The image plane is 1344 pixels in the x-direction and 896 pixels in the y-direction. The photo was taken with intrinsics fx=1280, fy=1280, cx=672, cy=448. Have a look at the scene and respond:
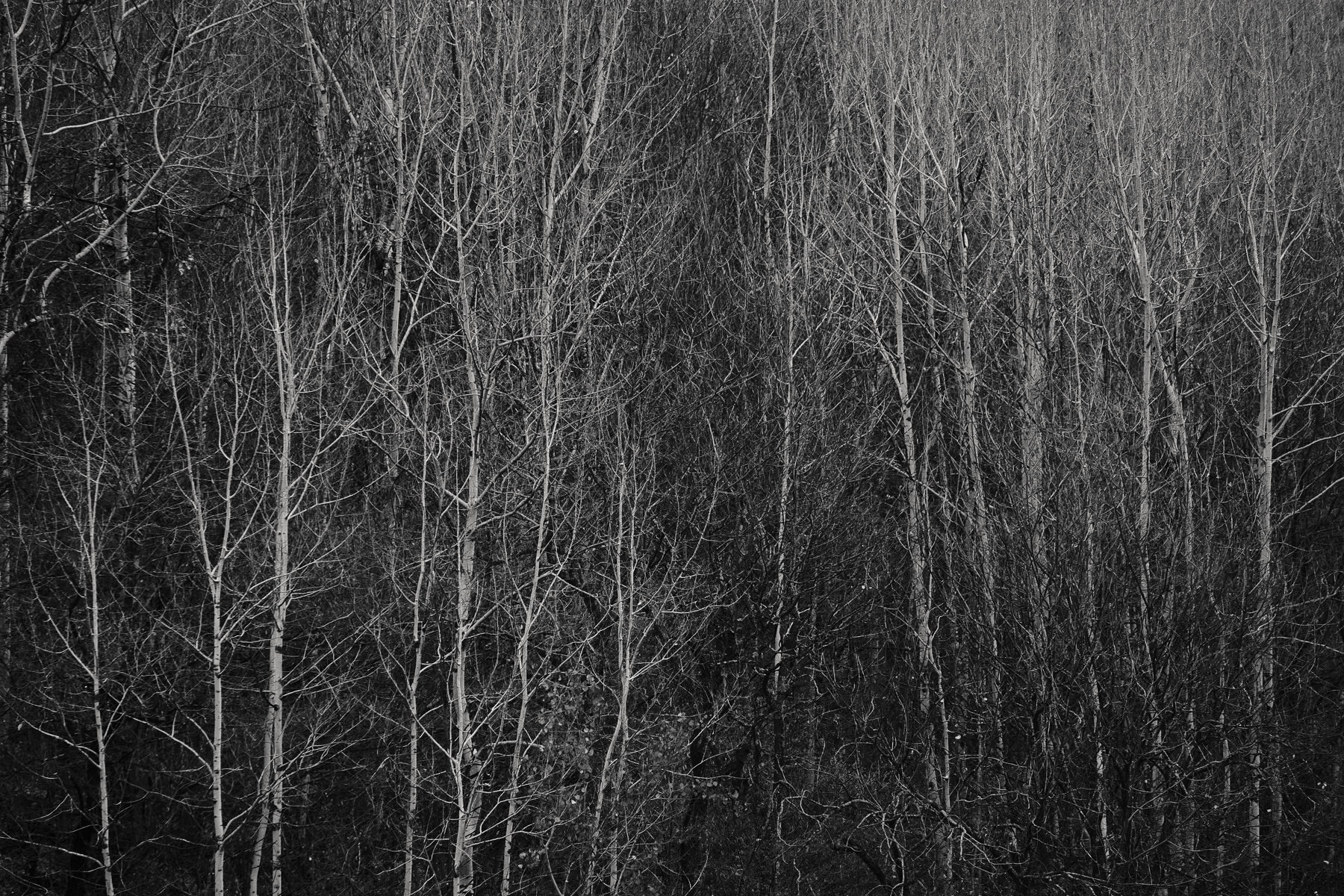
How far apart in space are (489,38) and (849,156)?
15.7 feet

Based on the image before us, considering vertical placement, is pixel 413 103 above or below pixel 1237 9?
below

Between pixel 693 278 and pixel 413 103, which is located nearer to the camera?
pixel 413 103

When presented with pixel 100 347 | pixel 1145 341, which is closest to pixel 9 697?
pixel 100 347

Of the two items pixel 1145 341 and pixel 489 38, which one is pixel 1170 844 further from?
pixel 489 38

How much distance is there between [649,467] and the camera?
14172mm

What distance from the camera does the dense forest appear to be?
37.2 ft

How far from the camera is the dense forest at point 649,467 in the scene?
11.3 m

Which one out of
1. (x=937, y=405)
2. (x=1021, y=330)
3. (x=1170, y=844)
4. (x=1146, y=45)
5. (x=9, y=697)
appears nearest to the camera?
(x=1170, y=844)

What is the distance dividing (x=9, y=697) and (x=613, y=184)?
8.21 m

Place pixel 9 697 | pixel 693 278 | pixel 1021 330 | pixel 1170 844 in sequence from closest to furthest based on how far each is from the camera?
pixel 1170 844
pixel 9 697
pixel 1021 330
pixel 693 278

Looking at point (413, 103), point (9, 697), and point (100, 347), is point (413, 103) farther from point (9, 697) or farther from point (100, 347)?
point (9, 697)

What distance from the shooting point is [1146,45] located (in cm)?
1458

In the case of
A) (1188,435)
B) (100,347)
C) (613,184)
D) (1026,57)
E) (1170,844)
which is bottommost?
(1170,844)

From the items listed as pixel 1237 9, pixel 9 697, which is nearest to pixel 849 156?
pixel 1237 9
